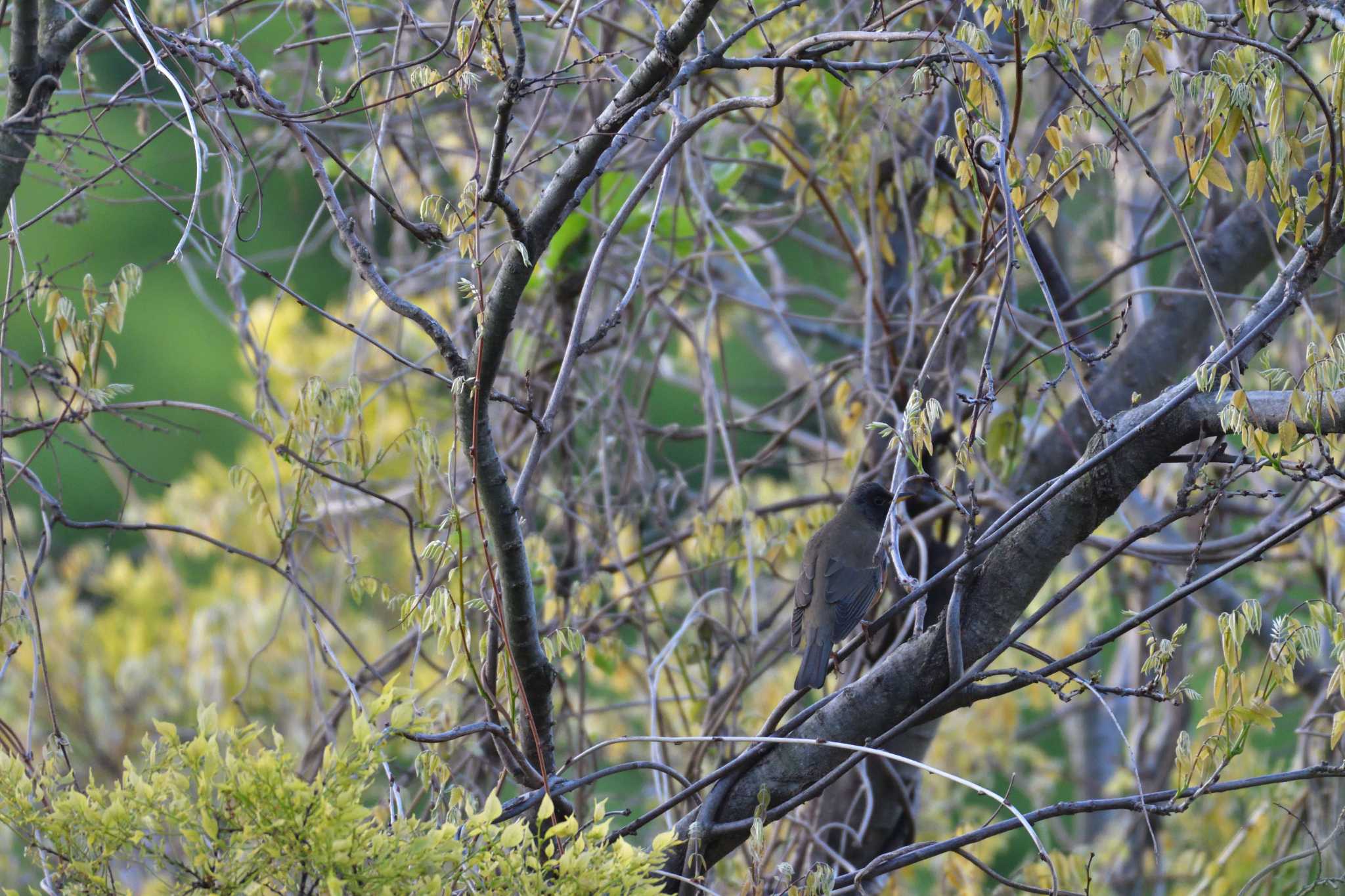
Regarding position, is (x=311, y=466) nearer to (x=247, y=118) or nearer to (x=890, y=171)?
(x=890, y=171)

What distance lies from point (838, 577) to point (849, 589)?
0.19ft

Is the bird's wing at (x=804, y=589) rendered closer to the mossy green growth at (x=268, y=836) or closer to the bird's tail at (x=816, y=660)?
the bird's tail at (x=816, y=660)

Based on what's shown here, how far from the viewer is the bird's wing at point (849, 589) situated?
3580mm

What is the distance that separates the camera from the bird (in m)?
3.48

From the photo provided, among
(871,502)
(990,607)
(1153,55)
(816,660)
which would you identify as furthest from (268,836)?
(871,502)

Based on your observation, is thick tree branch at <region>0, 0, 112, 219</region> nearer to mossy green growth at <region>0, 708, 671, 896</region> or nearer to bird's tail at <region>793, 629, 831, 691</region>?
mossy green growth at <region>0, 708, 671, 896</region>

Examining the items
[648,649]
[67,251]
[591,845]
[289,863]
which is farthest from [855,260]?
[67,251]

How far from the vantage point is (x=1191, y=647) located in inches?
251

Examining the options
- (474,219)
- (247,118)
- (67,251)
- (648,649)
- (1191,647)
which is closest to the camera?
(474,219)


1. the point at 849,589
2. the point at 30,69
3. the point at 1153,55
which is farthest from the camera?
the point at 849,589

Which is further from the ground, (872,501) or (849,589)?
(872,501)

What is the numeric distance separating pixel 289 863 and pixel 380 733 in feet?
0.66

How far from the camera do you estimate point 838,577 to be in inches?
146

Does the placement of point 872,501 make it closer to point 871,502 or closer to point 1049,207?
point 871,502
